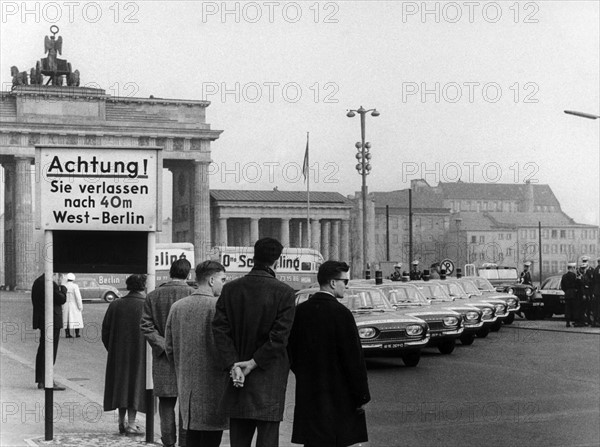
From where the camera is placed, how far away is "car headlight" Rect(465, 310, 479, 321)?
25.0 meters

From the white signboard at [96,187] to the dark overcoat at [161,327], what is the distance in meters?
1.11

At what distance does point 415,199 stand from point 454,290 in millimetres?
152479

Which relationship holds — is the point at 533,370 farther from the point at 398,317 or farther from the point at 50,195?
the point at 50,195

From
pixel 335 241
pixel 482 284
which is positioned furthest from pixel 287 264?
pixel 335 241

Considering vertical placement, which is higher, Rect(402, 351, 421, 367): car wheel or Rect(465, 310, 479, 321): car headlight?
Rect(465, 310, 479, 321): car headlight

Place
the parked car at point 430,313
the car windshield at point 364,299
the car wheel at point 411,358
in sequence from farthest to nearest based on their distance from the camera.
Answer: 1. the parked car at point 430,313
2. the car windshield at point 364,299
3. the car wheel at point 411,358

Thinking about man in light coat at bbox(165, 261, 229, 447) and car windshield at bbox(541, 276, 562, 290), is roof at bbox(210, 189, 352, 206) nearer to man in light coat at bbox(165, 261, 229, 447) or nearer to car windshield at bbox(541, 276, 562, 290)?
car windshield at bbox(541, 276, 562, 290)

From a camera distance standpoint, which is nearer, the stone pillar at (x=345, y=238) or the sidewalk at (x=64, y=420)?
the sidewalk at (x=64, y=420)

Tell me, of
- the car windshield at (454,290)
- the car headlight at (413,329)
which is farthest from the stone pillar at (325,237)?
the car headlight at (413,329)

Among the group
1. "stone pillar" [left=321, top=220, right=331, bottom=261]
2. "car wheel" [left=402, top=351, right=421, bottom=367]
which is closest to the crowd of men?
Result: "car wheel" [left=402, top=351, right=421, bottom=367]

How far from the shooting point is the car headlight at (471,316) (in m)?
25.0

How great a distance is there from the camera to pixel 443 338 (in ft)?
74.8

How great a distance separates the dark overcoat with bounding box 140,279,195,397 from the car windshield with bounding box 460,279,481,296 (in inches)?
766

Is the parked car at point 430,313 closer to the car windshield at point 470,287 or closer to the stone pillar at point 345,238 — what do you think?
the car windshield at point 470,287
